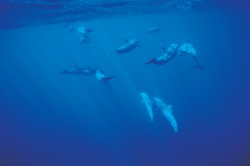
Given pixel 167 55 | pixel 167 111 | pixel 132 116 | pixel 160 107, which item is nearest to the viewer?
pixel 167 55

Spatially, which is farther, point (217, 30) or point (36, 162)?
point (217, 30)

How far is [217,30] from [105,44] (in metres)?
36.4

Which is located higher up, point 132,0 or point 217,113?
point 132,0

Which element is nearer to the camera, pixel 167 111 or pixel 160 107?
pixel 167 111

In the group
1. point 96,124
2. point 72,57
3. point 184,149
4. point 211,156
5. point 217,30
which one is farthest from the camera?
point 72,57

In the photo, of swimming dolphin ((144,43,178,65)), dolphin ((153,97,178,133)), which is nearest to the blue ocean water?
dolphin ((153,97,178,133))

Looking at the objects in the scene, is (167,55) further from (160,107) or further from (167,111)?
(160,107)

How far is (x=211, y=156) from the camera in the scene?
14.2m

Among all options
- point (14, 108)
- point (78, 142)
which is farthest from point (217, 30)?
point (78, 142)

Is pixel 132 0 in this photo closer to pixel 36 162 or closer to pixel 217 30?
pixel 36 162

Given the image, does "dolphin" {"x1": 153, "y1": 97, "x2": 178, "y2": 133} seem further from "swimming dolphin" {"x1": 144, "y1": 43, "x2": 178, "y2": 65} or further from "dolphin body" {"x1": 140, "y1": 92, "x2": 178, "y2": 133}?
"swimming dolphin" {"x1": 144, "y1": 43, "x2": 178, "y2": 65}

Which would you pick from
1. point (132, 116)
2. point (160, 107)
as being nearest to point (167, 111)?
point (160, 107)

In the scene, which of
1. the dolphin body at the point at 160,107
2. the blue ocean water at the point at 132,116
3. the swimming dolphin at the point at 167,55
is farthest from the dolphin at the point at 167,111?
the blue ocean water at the point at 132,116

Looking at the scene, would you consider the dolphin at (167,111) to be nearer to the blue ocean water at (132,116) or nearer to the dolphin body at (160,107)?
the dolphin body at (160,107)
